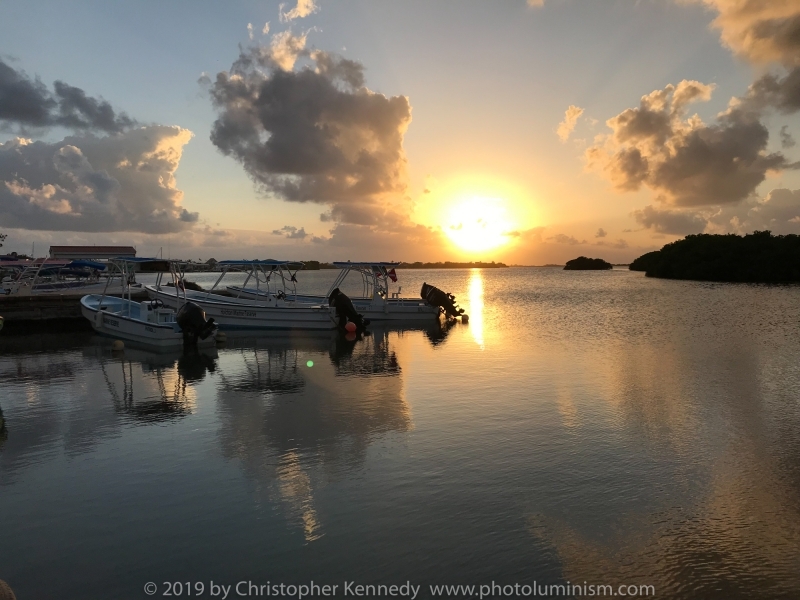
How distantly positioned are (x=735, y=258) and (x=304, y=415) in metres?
104

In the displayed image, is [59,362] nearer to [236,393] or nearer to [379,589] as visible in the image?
[236,393]

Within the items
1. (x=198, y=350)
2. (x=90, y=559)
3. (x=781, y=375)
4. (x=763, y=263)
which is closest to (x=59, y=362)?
(x=198, y=350)

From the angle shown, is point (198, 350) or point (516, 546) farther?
point (198, 350)

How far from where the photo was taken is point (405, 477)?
977 cm

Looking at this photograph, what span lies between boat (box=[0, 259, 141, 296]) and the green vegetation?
3731 inches

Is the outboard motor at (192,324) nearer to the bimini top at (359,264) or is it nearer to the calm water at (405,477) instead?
the calm water at (405,477)

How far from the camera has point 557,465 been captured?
10289mm

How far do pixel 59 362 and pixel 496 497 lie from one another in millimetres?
20757

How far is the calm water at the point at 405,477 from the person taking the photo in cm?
698

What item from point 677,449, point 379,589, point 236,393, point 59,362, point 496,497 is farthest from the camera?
point 59,362

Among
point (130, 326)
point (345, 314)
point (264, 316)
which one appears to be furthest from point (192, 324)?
point (345, 314)

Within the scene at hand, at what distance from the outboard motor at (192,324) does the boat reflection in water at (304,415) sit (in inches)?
69.9

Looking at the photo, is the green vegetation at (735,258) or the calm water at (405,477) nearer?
the calm water at (405,477)

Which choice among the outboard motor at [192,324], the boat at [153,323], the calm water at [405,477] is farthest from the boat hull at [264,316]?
the calm water at [405,477]
